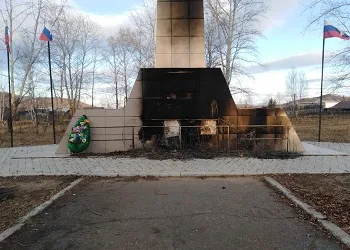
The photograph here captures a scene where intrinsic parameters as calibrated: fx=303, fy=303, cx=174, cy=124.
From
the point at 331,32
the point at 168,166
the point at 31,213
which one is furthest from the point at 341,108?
the point at 31,213

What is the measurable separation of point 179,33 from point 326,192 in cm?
686

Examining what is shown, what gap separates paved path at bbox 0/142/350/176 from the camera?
7121 mm

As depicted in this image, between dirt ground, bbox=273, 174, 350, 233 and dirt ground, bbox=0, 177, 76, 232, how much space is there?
14.4 feet

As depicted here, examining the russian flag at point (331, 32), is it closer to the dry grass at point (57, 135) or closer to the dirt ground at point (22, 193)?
the dry grass at point (57, 135)

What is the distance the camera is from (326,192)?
17.8 feet

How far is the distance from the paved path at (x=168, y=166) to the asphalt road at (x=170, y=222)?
3.95ft

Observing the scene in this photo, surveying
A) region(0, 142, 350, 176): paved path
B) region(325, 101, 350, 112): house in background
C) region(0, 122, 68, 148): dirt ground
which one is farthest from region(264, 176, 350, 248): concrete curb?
region(325, 101, 350, 112): house in background

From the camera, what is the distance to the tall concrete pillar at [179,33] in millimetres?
10109

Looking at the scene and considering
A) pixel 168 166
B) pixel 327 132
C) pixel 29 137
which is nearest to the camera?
pixel 168 166

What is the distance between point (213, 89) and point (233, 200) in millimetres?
5171

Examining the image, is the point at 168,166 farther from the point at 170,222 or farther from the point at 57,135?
the point at 57,135

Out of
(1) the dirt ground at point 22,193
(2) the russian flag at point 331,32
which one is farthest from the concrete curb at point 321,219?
(2) the russian flag at point 331,32

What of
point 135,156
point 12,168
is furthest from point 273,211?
point 12,168

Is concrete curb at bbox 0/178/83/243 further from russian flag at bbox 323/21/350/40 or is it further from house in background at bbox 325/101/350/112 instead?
house in background at bbox 325/101/350/112
